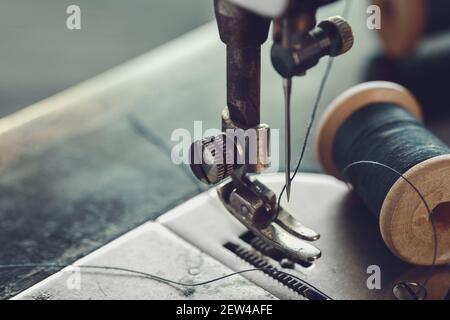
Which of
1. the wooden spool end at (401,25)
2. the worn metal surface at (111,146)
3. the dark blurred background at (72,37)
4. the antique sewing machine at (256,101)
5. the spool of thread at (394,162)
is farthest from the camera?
the dark blurred background at (72,37)

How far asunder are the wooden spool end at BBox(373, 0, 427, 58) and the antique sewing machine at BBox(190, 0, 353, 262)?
74 centimetres

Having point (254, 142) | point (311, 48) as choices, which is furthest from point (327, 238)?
point (311, 48)

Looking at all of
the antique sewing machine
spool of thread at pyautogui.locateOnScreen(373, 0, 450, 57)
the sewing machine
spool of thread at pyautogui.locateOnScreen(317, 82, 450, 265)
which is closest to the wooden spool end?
spool of thread at pyautogui.locateOnScreen(373, 0, 450, 57)

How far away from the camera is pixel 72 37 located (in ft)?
11.5

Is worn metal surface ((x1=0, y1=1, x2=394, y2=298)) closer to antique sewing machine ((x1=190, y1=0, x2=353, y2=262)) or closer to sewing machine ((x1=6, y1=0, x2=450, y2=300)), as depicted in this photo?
sewing machine ((x1=6, y1=0, x2=450, y2=300))

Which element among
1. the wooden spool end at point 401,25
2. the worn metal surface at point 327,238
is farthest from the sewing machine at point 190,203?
the wooden spool end at point 401,25

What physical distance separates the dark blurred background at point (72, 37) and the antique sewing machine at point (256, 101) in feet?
6.92

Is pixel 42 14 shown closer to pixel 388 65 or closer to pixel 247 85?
pixel 388 65

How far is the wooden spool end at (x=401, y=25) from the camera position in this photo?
170 cm

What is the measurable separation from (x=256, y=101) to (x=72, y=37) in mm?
2604

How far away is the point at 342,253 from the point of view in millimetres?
1133

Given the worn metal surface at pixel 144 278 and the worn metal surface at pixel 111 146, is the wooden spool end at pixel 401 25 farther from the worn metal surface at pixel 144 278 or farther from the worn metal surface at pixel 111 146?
the worn metal surface at pixel 144 278

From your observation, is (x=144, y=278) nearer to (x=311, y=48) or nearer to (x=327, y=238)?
(x=327, y=238)
